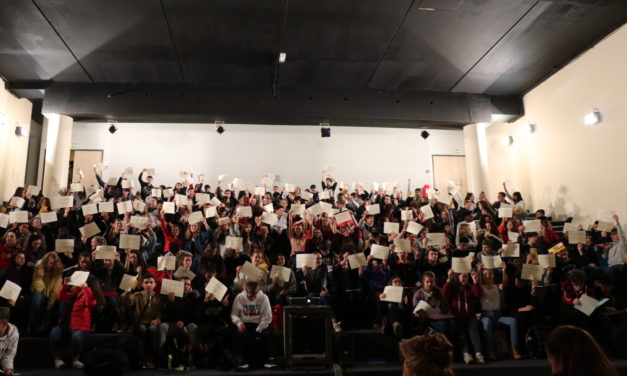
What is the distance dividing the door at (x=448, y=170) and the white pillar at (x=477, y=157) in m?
1.28

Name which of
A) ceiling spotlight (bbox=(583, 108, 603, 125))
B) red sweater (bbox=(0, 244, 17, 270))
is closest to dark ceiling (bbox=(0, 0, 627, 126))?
ceiling spotlight (bbox=(583, 108, 603, 125))

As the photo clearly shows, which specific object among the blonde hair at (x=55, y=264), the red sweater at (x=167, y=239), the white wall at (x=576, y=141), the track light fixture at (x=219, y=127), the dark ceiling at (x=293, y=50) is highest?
the dark ceiling at (x=293, y=50)

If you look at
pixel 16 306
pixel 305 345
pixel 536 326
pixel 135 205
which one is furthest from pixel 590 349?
pixel 135 205

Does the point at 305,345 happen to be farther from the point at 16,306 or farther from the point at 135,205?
the point at 135,205

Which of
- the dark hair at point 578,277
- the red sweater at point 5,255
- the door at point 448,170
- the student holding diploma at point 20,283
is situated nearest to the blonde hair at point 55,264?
the student holding diploma at point 20,283

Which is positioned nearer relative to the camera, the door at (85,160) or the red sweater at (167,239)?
the red sweater at (167,239)

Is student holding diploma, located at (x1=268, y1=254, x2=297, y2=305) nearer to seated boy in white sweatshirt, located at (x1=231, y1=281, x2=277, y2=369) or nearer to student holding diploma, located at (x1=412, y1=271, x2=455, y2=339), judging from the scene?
seated boy in white sweatshirt, located at (x1=231, y1=281, x2=277, y2=369)

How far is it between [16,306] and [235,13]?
5.51 metres

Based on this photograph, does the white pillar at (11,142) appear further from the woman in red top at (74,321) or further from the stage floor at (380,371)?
the stage floor at (380,371)

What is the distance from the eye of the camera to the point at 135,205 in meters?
8.33

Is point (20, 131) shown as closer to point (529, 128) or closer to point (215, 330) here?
point (215, 330)

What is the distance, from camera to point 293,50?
29.5 ft

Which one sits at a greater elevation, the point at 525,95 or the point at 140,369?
the point at 525,95

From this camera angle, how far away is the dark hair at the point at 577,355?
1.73 metres
